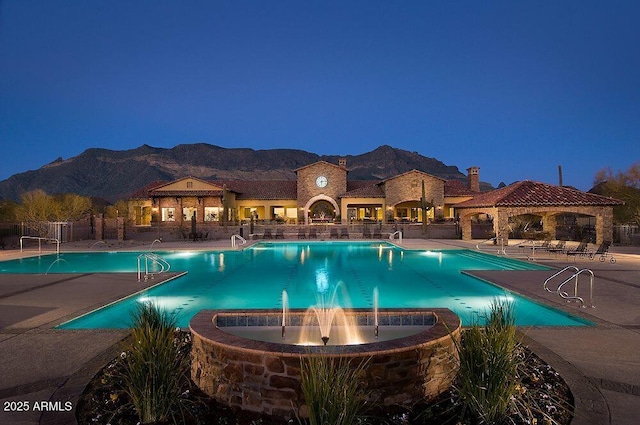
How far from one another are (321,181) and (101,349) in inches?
1279

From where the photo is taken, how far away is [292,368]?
12.5 feet

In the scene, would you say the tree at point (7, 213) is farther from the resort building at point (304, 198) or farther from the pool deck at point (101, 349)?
the pool deck at point (101, 349)

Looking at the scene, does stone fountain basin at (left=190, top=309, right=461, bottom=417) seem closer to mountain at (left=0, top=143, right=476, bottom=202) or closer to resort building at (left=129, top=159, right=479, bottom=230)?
resort building at (left=129, top=159, right=479, bottom=230)

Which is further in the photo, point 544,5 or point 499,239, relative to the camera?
point 544,5

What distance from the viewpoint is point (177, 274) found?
480 inches

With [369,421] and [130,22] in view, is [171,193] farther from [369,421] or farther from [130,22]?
[130,22]

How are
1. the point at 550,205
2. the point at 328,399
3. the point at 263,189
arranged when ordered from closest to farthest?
the point at 328,399 < the point at 550,205 < the point at 263,189

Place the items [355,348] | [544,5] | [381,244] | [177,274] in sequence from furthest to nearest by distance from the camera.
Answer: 1. [544,5]
2. [381,244]
3. [177,274]
4. [355,348]

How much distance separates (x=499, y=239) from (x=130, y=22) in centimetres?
8851

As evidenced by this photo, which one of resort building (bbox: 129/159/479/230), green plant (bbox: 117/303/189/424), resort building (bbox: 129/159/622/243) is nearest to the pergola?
resort building (bbox: 129/159/622/243)

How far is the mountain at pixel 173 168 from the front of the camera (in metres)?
103

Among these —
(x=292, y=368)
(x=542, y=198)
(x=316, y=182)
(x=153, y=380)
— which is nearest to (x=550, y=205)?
(x=542, y=198)

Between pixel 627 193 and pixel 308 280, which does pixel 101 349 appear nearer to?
pixel 308 280

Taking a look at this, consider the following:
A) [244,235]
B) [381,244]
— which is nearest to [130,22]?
[244,235]
